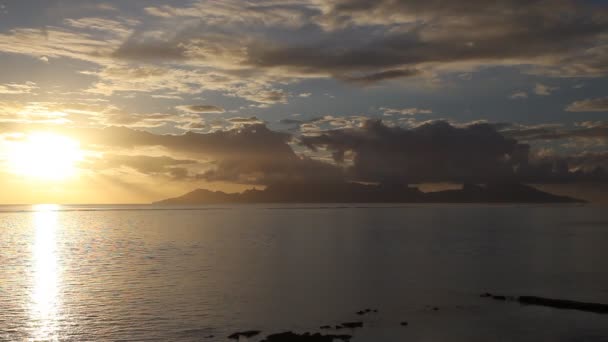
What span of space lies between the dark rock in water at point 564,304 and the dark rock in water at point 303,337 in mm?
24744

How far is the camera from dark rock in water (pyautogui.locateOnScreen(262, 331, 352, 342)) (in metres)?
41.0

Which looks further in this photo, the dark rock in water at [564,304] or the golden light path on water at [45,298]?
the dark rock in water at [564,304]

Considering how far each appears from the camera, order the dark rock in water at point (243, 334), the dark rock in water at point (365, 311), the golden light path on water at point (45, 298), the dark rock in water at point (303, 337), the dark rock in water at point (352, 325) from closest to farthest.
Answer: the dark rock in water at point (303, 337), the dark rock in water at point (243, 334), the golden light path on water at point (45, 298), the dark rock in water at point (352, 325), the dark rock in water at point (365, 311)

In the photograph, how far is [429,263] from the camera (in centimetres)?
9038

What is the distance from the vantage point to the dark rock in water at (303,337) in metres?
41.0

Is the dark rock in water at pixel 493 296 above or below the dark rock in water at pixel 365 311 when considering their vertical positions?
below

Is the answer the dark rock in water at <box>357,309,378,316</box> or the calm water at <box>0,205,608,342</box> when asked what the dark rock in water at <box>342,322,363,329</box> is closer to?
the calm water at <box>0,205,608,342</box>

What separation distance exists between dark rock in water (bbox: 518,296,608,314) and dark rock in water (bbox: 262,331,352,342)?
24744mm

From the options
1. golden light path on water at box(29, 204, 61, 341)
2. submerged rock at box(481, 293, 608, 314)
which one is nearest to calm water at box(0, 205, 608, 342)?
golden light path on water at box(29, 204, 61, 341)

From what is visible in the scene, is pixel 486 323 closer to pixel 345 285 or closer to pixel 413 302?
pixel 413 302

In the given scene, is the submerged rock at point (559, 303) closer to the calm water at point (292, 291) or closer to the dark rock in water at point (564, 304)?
the dark rock in water at point (564, 304)

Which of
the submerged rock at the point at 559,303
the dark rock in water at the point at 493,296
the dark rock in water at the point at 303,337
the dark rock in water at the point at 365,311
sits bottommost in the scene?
the dark rock in water at the point at 493,296

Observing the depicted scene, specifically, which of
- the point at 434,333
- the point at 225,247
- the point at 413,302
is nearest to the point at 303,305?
the point at 413,302

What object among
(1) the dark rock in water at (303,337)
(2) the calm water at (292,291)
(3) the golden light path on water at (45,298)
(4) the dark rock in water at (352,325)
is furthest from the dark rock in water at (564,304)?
(3) the golden light path on water at (45,298)
